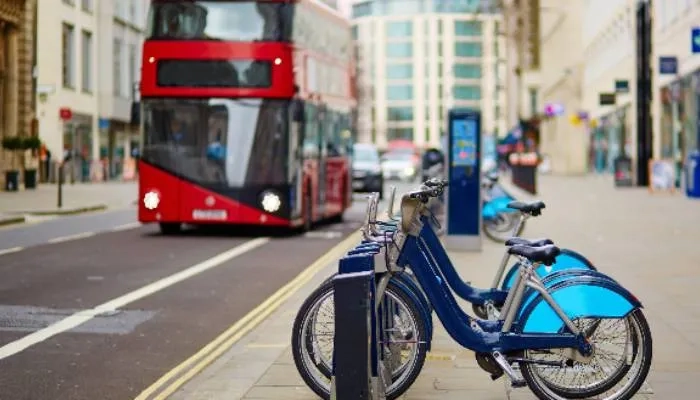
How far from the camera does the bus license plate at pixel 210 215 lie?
68.6 ft

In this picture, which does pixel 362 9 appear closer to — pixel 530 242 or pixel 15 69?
pixel 15 69

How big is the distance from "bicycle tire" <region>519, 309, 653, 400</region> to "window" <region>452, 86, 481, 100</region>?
563ft

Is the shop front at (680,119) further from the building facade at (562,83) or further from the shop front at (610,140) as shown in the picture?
the building facade at (562,83)

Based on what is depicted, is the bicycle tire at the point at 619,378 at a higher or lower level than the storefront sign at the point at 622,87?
lower

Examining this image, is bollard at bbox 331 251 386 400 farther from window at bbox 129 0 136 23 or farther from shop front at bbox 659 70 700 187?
window at bbox 129 0 136 23

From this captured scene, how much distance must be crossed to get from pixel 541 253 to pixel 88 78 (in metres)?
55.8

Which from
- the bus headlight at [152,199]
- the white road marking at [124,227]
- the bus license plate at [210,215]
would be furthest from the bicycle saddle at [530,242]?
the white road marking at [124,227]

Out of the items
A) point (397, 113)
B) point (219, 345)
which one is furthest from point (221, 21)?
point (397, 113)

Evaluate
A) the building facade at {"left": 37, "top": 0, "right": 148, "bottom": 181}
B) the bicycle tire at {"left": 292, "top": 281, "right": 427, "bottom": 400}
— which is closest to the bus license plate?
the bicycle tire at {"left": 292, "top": 281, "right": 427, "bottom": 400}

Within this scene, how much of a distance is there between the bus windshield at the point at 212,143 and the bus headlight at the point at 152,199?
1.52ft

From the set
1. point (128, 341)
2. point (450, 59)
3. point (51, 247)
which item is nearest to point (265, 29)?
point (51, 247)

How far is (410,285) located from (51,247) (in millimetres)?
13071

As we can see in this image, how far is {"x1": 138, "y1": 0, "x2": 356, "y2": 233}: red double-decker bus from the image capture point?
20.5 m

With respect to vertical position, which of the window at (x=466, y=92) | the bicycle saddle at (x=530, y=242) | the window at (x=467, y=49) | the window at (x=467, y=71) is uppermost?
the window at (x=467, y=49)
